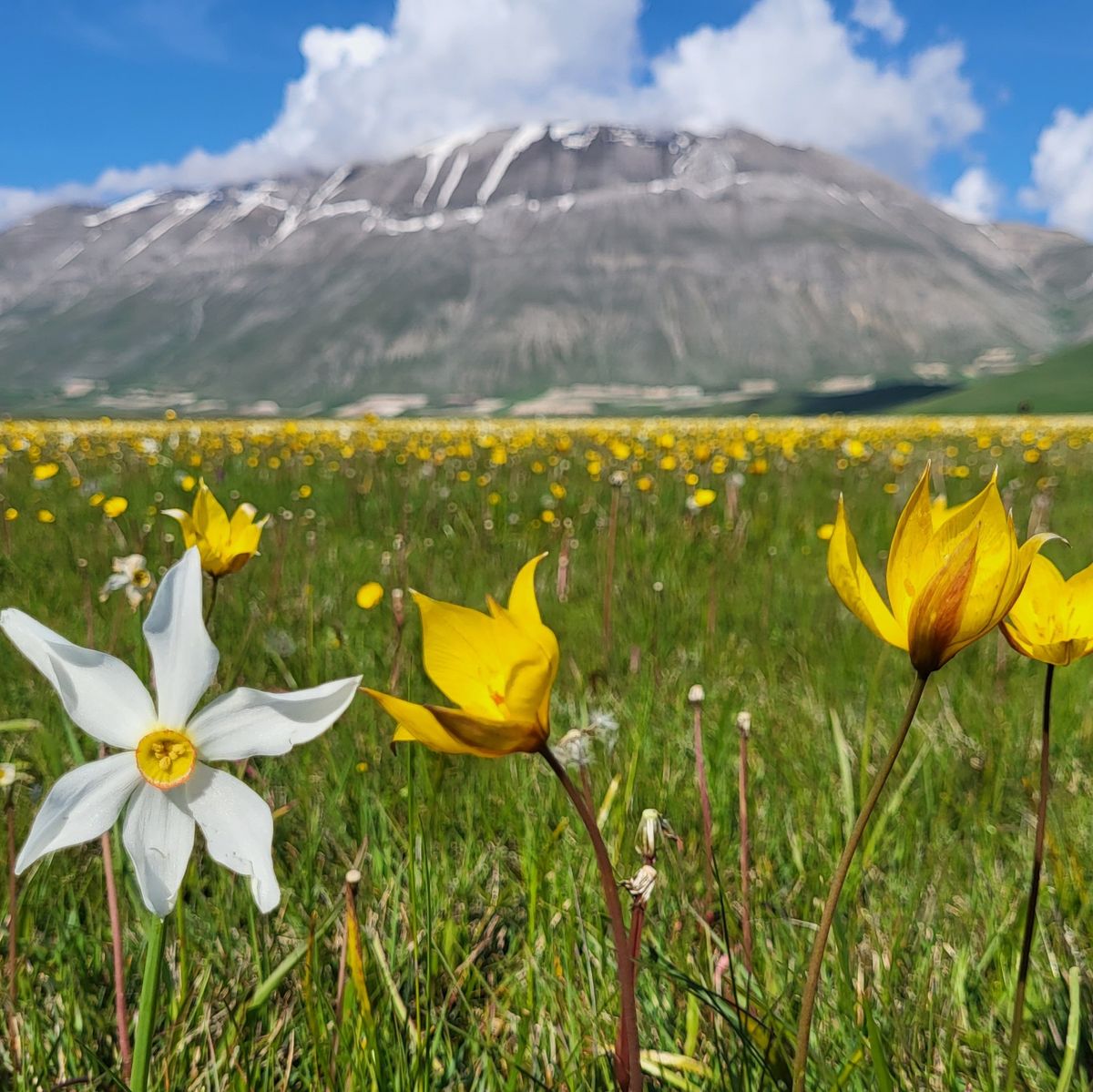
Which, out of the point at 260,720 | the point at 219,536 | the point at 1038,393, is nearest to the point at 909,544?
the point at 260,720

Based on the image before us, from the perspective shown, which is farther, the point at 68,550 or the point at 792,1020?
the point at 68,550

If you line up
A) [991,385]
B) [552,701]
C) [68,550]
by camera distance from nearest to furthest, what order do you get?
[552,701]
[68,550]
[991,385]

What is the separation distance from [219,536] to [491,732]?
2.71ft

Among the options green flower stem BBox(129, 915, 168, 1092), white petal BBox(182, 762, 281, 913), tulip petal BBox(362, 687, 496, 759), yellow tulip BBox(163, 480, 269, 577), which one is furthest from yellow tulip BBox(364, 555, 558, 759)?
yellow tulip BBox(163, 480, 269, 577)

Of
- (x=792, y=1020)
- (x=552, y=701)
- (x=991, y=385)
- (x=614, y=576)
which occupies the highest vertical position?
(x=991, y=385)

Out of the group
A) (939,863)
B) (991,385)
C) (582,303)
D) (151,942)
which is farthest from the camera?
(582,303)

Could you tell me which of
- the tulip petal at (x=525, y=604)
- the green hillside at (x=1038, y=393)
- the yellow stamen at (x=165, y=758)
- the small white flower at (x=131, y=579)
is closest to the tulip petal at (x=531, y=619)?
the tulip petal at (x=525, y=604)

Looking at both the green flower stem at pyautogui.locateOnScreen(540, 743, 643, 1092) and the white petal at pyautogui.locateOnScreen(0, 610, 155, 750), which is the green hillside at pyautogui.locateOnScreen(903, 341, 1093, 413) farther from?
the white petal at pyautogui.locateOnScreen(0, 610, 155, 750)

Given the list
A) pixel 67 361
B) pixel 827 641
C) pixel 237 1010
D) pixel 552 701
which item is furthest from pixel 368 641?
pixel 67 361

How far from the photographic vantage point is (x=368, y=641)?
9.34 feet

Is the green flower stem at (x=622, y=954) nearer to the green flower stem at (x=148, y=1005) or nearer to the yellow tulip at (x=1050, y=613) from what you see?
the green flower stem at (x=148, y=1005)

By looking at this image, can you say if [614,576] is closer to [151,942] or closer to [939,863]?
[939,863]

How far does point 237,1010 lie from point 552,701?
133 cm

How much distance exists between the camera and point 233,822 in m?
0.71
